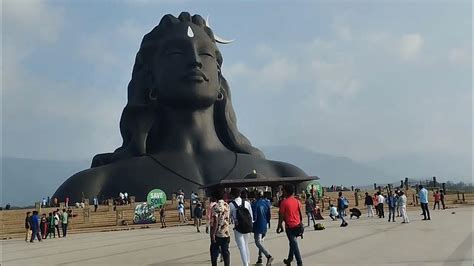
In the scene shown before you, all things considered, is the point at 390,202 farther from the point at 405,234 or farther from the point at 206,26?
the point at 206,26

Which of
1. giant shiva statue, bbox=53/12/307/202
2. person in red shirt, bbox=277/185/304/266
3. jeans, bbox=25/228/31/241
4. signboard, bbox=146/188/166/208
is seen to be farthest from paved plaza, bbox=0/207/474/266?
giant shiva statue, bbox=53/12/307/202

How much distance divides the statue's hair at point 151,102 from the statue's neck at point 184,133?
613mm

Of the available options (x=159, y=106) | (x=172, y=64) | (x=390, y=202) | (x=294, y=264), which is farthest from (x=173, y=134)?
(x=294, y=264)

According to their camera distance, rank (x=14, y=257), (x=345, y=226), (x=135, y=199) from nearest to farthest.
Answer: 1. (x=14, y=257)
2. (x=345, y=226)
3. (x=135, y=199)

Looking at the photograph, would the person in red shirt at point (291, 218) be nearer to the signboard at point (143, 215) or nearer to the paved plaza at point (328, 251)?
the paved plaza at point (328, 251)

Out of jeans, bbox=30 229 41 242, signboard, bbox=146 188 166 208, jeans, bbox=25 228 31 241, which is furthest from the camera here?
signboard, bbox=146 188 166 208

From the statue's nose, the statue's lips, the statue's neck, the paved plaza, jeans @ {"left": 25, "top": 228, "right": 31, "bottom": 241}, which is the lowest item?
the paved plaza

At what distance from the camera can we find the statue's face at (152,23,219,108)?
35.3m

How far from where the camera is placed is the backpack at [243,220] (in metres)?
8.17

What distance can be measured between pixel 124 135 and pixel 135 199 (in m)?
6.68

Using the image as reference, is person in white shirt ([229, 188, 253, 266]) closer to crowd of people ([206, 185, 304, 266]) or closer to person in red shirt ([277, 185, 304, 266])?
crowd of people ([206, 185, 304, 266])

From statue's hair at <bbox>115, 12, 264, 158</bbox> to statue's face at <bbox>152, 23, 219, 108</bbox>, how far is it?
3.28 ft

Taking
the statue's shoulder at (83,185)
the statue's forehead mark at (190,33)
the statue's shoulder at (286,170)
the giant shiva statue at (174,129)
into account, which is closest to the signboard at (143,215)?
the giant shiva statue at (174,129)

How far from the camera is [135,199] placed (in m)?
32.8
